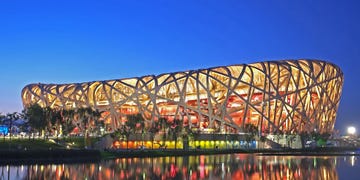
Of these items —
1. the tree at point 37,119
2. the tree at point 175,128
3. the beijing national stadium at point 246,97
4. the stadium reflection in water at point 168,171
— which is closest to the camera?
the stadium reflection in water at point 168,171

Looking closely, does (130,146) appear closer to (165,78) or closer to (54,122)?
(54,122)

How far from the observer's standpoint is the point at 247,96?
111312 mm

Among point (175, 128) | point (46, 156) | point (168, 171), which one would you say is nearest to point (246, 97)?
point (175, 128)

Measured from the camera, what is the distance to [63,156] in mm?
54281

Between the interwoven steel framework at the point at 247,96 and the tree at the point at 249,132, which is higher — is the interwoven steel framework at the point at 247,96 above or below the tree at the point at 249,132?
above

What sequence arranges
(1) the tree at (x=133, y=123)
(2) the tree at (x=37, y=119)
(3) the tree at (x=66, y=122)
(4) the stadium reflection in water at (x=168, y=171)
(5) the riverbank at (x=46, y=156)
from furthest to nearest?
(1) the tree at (x=133, y=123) < (3) the tree at (x=66, y=122) < (2) the tree at (x=37, y=119) < (5) the riverbank at (x=46, y=156) < (4) the stadium reflection in water at (x=168, y=171)

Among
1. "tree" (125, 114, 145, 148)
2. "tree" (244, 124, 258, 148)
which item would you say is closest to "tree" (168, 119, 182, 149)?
"tree" (125, 114, 145, 148)

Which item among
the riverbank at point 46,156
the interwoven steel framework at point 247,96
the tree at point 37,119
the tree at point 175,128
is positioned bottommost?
the riverbank at point 46,156

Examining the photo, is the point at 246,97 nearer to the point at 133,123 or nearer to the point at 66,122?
the point at 133,123

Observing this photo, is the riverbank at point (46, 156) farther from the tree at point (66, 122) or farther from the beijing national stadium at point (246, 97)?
the beijing national stadium at point (246, 97)

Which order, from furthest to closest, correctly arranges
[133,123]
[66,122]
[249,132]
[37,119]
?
[249,132], [133,123], [66,122], [37,119]

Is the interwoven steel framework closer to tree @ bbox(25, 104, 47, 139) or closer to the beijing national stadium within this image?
the beijing national stadium

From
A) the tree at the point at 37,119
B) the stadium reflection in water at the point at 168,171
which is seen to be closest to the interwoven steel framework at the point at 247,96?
the tree at the point at 37,119

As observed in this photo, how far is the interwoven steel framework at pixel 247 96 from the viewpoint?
361 ft
